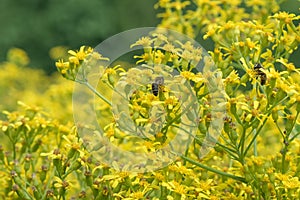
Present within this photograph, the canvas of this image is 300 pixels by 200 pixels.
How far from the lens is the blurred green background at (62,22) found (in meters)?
8.90

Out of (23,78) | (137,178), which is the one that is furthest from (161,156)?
(23,78)

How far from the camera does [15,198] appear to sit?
2.49m

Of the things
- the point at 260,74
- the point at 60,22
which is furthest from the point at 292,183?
the point at 60,22

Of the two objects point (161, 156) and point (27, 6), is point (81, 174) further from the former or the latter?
point (27, 6)

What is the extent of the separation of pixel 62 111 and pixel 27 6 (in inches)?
232

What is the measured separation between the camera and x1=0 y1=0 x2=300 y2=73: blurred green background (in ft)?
29.2

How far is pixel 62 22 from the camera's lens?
898 centimetres

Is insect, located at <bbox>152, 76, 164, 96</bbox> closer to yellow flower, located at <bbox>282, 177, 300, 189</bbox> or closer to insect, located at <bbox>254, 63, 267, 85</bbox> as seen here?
insect, located at <bbox>254, 63, 267, 85</bbox>

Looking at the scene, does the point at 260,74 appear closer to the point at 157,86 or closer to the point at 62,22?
the point at 157,86

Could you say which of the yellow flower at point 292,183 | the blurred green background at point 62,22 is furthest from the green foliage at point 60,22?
the yellow flower at point 292,183

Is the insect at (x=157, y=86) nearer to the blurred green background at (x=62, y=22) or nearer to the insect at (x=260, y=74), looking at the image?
the insect at (x=260, y=74)

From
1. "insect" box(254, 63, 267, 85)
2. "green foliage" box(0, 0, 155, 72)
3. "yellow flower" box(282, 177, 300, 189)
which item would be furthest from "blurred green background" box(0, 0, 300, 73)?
"yellow flower" box(282, 177, 300, 189)

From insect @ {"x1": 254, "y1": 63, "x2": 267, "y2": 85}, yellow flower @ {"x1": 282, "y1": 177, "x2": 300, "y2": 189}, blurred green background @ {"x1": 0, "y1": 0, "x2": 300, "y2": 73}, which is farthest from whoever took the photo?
blurred green background @ {"x1": 0, "y1": 0, "x2": 300, "y2": 73}

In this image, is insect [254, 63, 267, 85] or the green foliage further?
the green foliage
